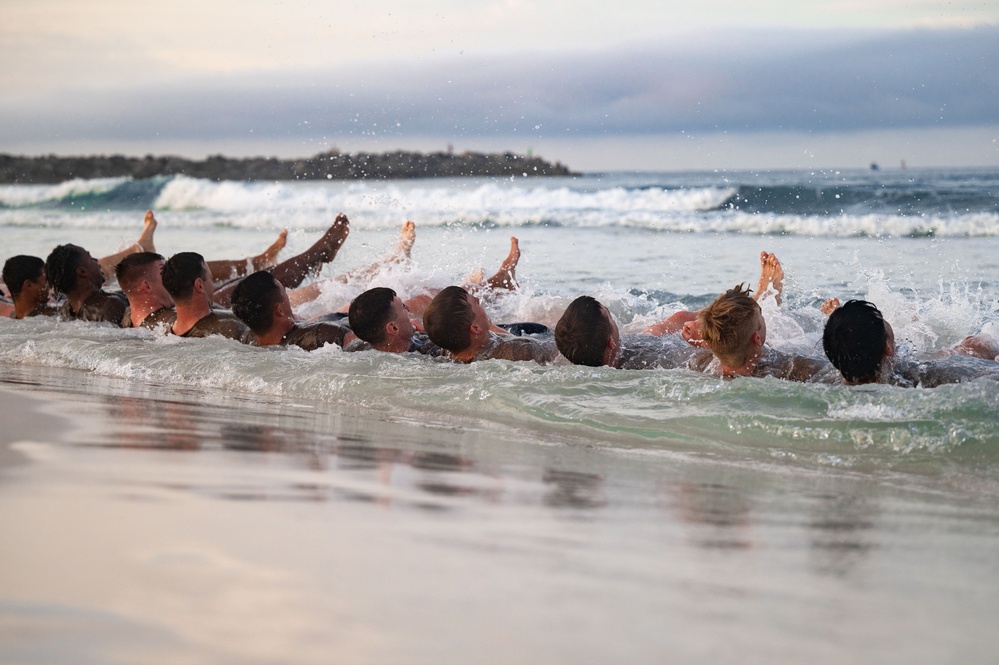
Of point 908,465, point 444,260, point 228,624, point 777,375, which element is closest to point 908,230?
point 444,260

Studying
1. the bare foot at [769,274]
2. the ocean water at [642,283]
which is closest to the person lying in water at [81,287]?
the ocean water at [642,283]

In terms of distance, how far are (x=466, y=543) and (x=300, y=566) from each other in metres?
0.35

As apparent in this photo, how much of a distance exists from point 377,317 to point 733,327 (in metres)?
1.79

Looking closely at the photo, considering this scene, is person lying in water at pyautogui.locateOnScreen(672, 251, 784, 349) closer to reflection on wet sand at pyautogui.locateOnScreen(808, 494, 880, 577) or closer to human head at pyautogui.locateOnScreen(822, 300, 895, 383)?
human head at pyautogui.locateOnScreen(822, 300, 895, 383)

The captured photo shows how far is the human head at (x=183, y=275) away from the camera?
6.20 metres

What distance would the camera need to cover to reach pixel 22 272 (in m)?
7.52

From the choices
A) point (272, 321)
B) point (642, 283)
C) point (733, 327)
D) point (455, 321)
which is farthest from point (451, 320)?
point (642, 283)

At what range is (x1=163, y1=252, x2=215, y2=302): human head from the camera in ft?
20.4

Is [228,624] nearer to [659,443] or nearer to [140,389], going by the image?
[659,443]

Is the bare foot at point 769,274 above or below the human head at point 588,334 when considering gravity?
above

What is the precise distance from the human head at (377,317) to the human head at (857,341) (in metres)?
2.15

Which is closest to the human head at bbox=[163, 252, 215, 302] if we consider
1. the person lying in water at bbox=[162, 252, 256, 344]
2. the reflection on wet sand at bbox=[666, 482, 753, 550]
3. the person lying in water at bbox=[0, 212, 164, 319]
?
the person lying in water at bbox=[162, 252, 256, 344]

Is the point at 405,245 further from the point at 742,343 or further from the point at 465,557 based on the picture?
the point at 465,557

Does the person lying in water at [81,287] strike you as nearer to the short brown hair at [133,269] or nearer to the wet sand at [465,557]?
the short brown hair at [133,269]
